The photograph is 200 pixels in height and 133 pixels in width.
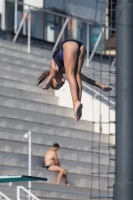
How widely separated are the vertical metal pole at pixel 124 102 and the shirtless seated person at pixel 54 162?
672cm

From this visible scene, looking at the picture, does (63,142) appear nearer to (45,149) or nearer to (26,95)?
(45,149)

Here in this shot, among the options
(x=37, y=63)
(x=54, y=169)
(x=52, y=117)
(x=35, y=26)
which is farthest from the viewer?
(x=35, y=26)

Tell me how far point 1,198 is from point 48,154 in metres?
2.72

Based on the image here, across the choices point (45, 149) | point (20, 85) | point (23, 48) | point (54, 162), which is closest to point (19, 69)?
point (20, 85)

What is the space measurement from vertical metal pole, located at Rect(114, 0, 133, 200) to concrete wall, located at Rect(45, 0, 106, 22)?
14.1 metres

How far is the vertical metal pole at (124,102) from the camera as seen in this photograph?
37.8 feet

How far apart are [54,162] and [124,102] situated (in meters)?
7.33

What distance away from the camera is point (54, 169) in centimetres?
1866

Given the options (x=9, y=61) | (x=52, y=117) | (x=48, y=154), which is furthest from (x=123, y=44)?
(x=9, y=61)

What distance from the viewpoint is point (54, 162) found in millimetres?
18703

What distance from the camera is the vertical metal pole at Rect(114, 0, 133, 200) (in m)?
11.5

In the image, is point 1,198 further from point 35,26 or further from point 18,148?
point 35,26

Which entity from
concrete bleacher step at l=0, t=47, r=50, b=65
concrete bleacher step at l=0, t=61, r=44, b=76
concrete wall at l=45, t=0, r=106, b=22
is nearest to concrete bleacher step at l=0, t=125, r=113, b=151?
concrete bleacher step at l=0, t=61, r=44, b=76

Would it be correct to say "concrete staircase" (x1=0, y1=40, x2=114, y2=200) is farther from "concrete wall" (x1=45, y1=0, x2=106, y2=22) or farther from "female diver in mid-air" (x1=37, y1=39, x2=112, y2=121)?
"female diver in mid-air" (x1=37, y1=39, x2=112, y2=121)
